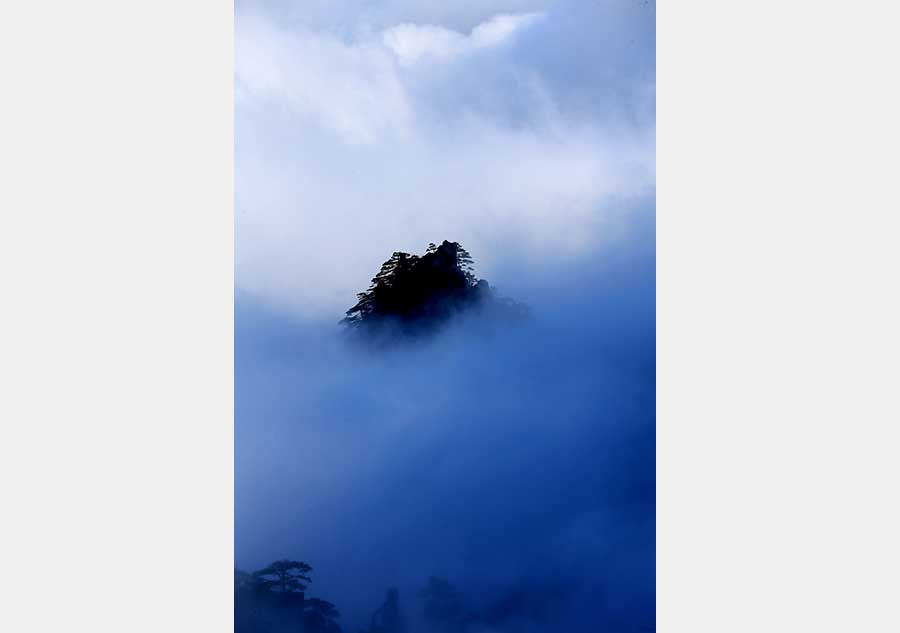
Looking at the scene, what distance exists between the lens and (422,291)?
12.5 ft

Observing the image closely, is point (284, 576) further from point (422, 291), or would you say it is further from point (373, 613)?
point (422, 291)

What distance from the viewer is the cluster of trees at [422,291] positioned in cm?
381

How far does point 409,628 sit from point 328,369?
1305mm

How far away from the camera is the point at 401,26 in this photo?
3.81m

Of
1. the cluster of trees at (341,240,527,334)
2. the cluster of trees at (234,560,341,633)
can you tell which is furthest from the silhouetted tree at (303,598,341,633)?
the cluster of trees at (341,240,527,334)

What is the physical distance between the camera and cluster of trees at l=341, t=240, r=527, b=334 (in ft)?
12.5

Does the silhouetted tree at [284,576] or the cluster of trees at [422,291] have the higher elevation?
the cluster of trees at [422,291]

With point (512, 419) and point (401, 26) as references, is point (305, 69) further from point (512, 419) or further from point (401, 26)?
point (512, 419)

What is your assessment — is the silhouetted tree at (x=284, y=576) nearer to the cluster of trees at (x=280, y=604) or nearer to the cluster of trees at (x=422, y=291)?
the cluster of trees at (x=280, y=604)

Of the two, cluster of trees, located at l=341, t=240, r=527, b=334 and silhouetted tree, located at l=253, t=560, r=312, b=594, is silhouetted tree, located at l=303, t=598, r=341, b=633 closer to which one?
silhouetted tree, located at l=253, t=560, r=312, b=594

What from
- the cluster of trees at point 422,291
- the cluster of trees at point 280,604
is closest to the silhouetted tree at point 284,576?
the cluster of trees at point 280,604

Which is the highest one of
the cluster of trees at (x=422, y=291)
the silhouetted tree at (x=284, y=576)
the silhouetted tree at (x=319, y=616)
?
A: the cluster of trees at (x=422, y=291)

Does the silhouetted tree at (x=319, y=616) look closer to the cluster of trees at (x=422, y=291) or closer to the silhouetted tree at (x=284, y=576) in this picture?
the silhouetted tree at (x=284, y=576)

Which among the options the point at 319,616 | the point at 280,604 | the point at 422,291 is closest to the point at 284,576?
the point at 280,604
